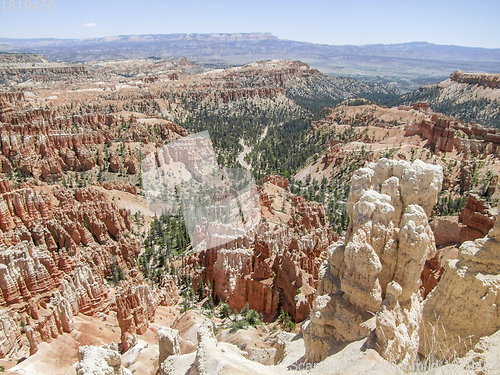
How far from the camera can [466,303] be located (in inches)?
334

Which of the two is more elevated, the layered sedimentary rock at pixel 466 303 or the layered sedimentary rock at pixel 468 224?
the layered sedimentary rock at pixel 466 303

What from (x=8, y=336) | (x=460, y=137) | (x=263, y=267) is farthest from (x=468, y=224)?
(x=460, y=137)

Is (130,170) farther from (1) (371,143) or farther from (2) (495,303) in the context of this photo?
(2) (495,303)

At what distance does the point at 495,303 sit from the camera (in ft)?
26.5

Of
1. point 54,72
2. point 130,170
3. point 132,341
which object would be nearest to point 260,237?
point 132,341

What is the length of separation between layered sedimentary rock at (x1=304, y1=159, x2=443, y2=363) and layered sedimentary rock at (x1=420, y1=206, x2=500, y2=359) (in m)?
0.53

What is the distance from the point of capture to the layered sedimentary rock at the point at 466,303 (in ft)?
26.8

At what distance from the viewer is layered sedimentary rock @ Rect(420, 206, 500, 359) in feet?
26.8

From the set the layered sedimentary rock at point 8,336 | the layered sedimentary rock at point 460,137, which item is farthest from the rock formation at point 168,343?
the layered sedimentary rock at point 460,137

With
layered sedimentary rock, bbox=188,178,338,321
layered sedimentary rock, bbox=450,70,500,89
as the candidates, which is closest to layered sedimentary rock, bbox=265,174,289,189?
layered sedimentary rock, bbox=188,178,338,321

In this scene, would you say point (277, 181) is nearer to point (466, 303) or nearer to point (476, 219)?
point (476, 219)

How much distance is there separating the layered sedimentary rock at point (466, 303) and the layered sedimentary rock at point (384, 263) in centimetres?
53

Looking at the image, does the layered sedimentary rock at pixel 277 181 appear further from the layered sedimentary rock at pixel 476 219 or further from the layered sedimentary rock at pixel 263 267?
the layered sedimentary rock at pixel 476 219

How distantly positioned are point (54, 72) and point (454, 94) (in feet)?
641
